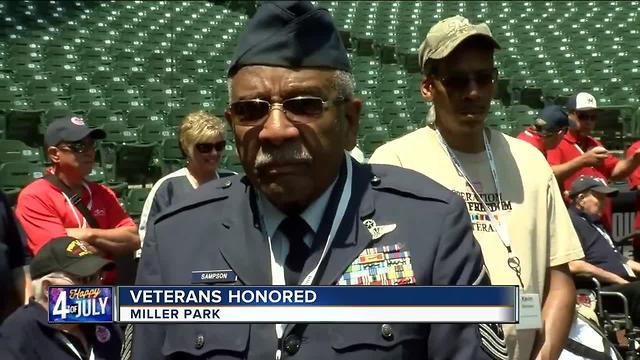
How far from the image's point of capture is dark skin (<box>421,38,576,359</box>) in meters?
2.78

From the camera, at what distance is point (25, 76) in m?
14.7

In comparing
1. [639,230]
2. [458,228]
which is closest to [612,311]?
[639,230]

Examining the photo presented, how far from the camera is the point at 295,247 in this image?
71.4 inches

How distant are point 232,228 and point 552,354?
4.27 feet

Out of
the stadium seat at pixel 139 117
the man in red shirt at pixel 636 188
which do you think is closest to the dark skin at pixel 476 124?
the man in red shirt at pixel 636 188

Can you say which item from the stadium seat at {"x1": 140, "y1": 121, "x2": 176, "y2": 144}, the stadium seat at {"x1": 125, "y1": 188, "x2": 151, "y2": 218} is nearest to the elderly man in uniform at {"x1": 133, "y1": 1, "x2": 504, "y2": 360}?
the stadium seat at {"x1": 125, "y1": 188, "x2": 151, "y2": 218}

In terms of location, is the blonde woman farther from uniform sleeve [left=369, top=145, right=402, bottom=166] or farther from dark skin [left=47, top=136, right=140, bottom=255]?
uniform sleeve [left=369, top=145, right=402, bottom=166]

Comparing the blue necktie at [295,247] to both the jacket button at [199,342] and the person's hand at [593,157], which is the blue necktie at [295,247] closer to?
the jacket button at [199,342]

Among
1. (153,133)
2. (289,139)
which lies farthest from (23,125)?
(289,139)

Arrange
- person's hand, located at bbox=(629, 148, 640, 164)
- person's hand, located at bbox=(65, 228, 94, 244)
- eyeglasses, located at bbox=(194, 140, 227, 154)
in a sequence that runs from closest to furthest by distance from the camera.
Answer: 1. person's hand, located at bbox=(65, 228, 94, 244)
2. eyeglasses, located at bbox=(194, 140, 227, 154)
3. person's hand, located at bbox=(629, 148, 640, 164)

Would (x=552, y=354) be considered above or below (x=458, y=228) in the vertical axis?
below

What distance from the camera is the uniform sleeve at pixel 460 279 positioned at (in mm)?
1680

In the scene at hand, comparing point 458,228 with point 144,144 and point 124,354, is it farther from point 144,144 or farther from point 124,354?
point 144,144

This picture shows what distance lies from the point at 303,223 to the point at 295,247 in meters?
0.05
